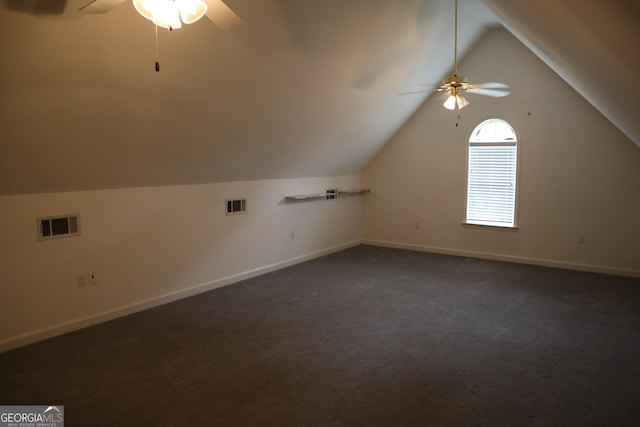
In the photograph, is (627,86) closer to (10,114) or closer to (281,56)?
(281,56)

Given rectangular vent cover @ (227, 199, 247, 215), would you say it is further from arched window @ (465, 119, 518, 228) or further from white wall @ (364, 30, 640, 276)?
arched window @ (465, 119, 518, 228)

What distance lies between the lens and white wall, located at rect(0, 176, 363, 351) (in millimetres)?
3611

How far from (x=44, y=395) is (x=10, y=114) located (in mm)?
1889

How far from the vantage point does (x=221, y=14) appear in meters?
2.20

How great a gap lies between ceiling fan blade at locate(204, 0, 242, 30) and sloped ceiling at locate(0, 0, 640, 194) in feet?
2.96

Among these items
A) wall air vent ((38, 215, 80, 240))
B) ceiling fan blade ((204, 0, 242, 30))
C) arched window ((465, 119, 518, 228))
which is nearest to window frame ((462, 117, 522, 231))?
arched window ((465, 119, 518, 228))

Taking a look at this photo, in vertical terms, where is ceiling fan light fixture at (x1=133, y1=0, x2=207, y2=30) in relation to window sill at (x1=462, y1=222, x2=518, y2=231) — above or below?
above

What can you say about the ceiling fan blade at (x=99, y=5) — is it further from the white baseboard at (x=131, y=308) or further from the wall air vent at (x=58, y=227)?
the white baseboard at (x=131, y=308)

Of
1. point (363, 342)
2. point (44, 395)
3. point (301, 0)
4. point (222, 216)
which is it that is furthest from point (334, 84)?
point (44, 395)

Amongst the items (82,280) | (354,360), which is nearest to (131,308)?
(82,280)

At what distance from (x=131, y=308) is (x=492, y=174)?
208 inches

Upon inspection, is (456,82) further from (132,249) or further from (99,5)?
(132,249)

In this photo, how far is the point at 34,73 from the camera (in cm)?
278

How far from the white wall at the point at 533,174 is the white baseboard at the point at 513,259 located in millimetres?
15
